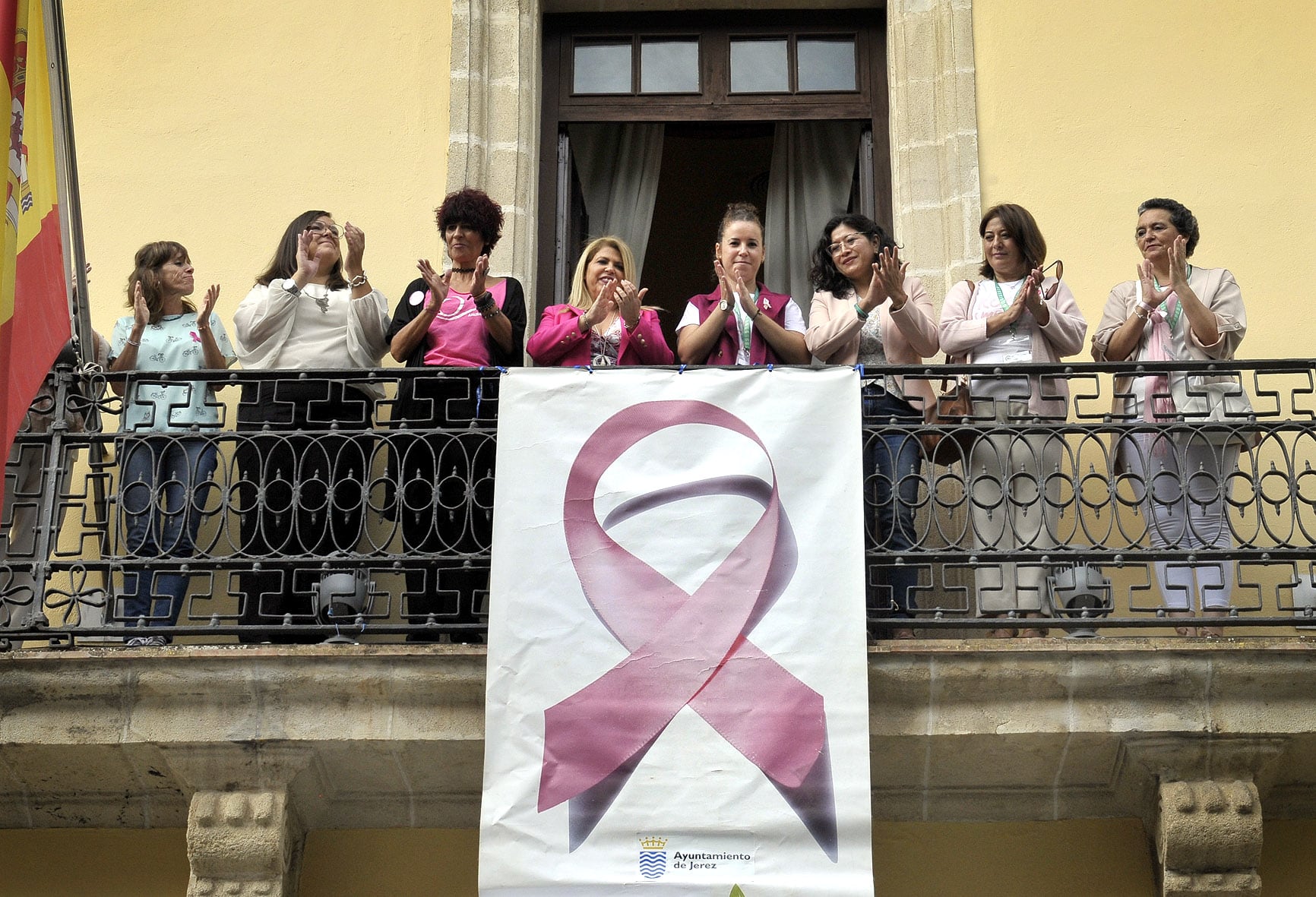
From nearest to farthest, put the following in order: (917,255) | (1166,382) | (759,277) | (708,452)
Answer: (708,452) → (1166,382) → (917,255) → (759,277)

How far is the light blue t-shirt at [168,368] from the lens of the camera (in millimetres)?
7379

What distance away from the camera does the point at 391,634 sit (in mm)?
7594

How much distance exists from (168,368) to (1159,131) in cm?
470

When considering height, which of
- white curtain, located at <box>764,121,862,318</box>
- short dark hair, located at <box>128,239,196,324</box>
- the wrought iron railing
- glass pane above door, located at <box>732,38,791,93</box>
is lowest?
the wrought iron railing

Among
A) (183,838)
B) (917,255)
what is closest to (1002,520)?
(917,255)

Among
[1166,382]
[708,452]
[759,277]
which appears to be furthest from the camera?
[759,277]

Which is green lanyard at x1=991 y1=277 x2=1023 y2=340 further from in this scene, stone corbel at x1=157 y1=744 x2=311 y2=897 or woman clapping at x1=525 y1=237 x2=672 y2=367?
stone corbel at x1=157 y1=744 x2=311 y2=897

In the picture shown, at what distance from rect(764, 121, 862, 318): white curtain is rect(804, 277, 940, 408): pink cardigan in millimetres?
1822

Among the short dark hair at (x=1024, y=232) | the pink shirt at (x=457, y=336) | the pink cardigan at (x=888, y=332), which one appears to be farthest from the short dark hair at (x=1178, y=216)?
the pink shirt at (x=457, y=336)

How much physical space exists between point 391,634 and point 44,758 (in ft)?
4.73

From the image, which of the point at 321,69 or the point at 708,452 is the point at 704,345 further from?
the point at 321,69

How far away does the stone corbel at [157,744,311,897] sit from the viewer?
675 cm

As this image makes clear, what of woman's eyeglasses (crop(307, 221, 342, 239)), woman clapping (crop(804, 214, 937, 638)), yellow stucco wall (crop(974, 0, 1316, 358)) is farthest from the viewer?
yellow stucco wall (crop(974, 0, 1316, 358))

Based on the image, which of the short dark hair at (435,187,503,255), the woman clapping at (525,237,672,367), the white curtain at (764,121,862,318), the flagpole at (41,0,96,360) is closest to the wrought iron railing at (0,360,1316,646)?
the flagpole at (41,0,96,360)
